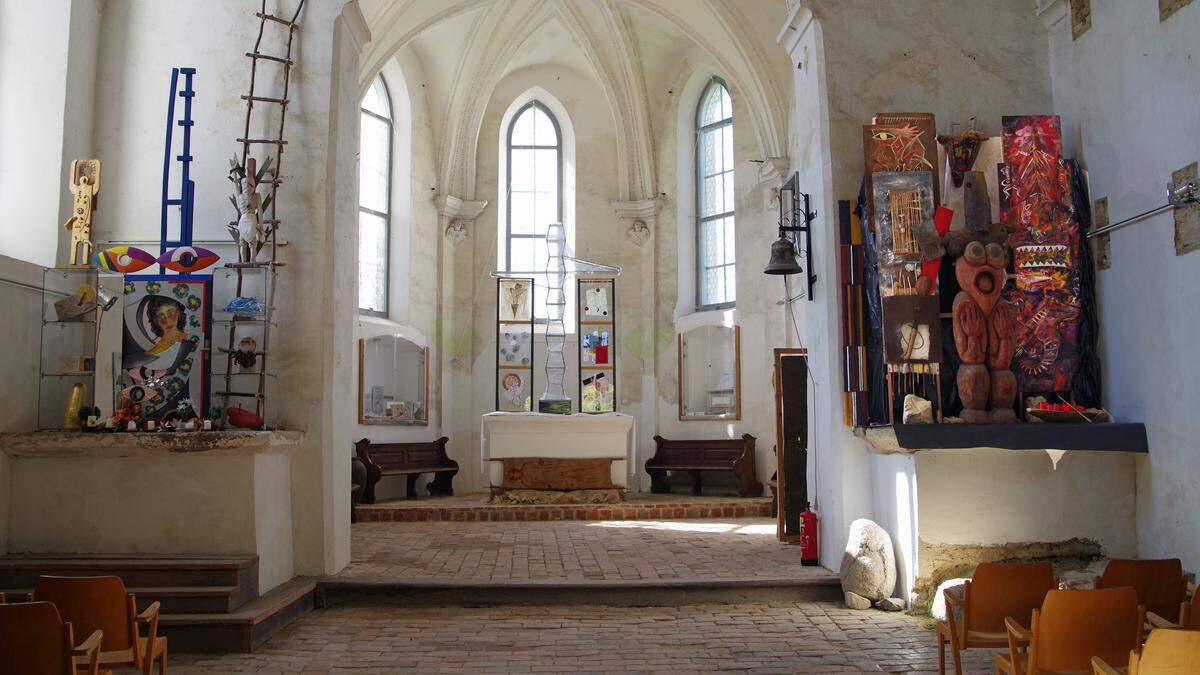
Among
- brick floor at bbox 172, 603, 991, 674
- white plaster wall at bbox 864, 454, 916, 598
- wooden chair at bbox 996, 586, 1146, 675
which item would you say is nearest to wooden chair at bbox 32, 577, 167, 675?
brick floor at bbox 172, 603, 991, 674

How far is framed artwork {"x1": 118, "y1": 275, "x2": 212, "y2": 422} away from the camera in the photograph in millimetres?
7656

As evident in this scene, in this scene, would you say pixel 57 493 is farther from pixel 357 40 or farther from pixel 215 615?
pixel 357 40

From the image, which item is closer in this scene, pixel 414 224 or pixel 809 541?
pixel 809 541

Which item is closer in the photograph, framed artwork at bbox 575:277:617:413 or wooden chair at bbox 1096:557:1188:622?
wooden chair at bbox 1096:557:1188:622

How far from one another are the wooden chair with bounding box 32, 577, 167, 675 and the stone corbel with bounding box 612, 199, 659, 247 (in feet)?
42.3

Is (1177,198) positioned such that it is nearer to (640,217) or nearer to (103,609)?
(103,609)

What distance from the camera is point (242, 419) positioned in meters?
7.59

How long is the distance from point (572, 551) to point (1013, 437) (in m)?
4.36

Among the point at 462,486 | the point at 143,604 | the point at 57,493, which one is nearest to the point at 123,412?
the point at 57,493

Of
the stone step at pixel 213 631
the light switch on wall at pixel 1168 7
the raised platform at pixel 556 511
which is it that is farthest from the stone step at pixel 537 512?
the light switch on wall at pixel 1168 7

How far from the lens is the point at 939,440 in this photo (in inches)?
275

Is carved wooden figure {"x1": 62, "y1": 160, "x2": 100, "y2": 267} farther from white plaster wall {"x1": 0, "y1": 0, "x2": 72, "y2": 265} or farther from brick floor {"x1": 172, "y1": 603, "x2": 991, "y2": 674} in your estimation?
brick floor {"x1": 172, "y1": 603, "x2": 991, "y2": 674}

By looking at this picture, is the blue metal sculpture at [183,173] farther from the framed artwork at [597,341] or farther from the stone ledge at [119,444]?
the framed artwork at [597,341]

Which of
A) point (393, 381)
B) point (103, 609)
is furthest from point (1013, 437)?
point (393, 381)
